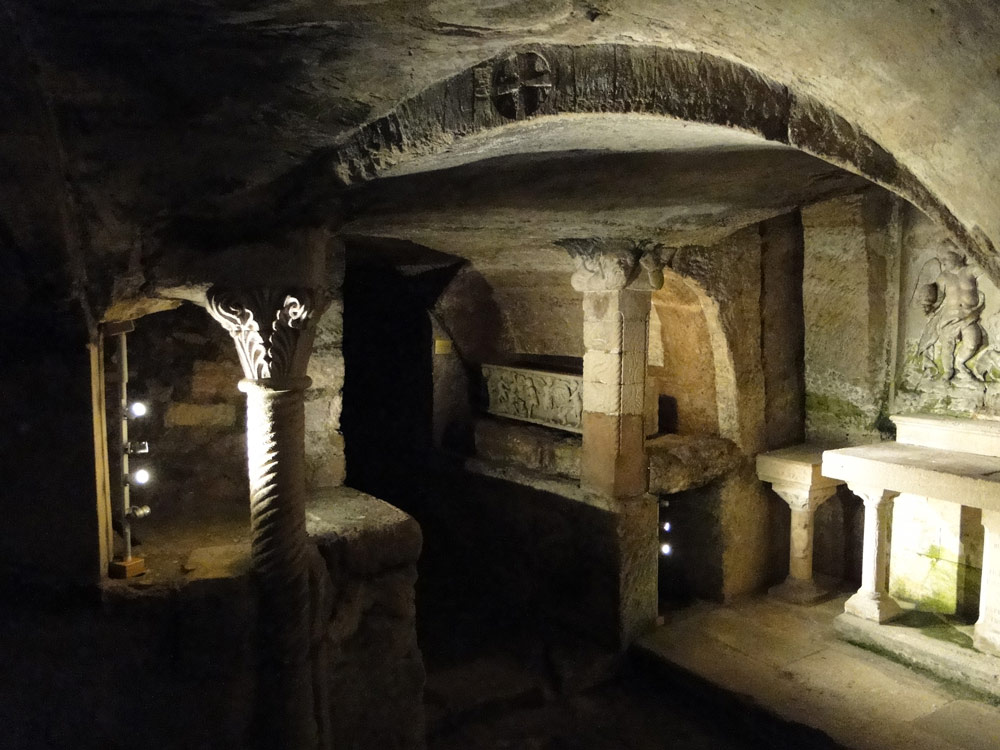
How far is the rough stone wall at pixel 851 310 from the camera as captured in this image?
21.7 ft

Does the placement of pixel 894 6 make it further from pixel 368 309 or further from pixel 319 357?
pixel 368 309

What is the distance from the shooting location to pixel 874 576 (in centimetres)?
630

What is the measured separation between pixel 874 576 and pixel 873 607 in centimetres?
24

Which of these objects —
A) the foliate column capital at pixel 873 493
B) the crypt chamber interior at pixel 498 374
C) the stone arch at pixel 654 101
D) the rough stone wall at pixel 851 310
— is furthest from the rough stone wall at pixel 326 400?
the rough stone wall at pixel 851 310

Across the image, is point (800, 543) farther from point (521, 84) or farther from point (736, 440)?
point (521, 84)

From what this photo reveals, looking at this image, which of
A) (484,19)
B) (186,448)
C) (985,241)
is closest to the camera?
(985,241)

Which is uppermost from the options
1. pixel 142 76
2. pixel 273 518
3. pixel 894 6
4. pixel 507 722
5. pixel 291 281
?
pixel 142 76

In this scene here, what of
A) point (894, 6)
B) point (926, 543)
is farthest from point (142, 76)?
point (926, 543)

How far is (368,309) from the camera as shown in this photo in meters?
8.26

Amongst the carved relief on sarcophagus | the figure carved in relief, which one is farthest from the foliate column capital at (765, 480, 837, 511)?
the carved relief on sarcophagus

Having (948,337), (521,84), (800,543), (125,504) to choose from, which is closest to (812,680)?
(800,543)

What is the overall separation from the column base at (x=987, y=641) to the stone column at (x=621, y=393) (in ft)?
7.85

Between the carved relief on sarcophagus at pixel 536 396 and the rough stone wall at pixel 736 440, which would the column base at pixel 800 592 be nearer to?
the rough stone wall at pixel 736 440

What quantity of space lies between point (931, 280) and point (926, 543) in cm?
222
